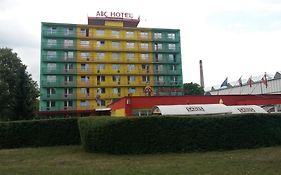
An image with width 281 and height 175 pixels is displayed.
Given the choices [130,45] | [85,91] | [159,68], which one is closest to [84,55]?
[85,91]

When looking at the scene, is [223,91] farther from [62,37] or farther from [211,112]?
[211,112]

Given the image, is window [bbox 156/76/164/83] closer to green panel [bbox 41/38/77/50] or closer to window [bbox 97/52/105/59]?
window [bbox 97/52/105/59]

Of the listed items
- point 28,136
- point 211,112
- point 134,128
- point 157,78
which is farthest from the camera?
point 157,78

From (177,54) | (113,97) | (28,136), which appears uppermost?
(177,54)

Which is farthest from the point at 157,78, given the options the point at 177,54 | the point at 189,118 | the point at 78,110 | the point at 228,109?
the point at 189,118

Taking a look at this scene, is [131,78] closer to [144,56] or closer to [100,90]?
[144,56]

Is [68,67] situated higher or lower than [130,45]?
lower

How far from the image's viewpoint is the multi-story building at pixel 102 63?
75.9m

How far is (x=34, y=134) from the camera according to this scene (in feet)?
87.7

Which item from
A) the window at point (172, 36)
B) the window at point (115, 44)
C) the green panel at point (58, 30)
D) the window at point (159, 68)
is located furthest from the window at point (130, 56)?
the green panel at point (58, 30)

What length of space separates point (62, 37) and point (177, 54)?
1003 inches

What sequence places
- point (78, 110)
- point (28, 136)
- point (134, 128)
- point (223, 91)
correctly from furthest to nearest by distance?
point (223, 91), point (78, 110), point (28, 136), point (134, 128)

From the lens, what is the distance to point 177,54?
8406 cm

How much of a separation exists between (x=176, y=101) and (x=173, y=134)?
58.0 feet
